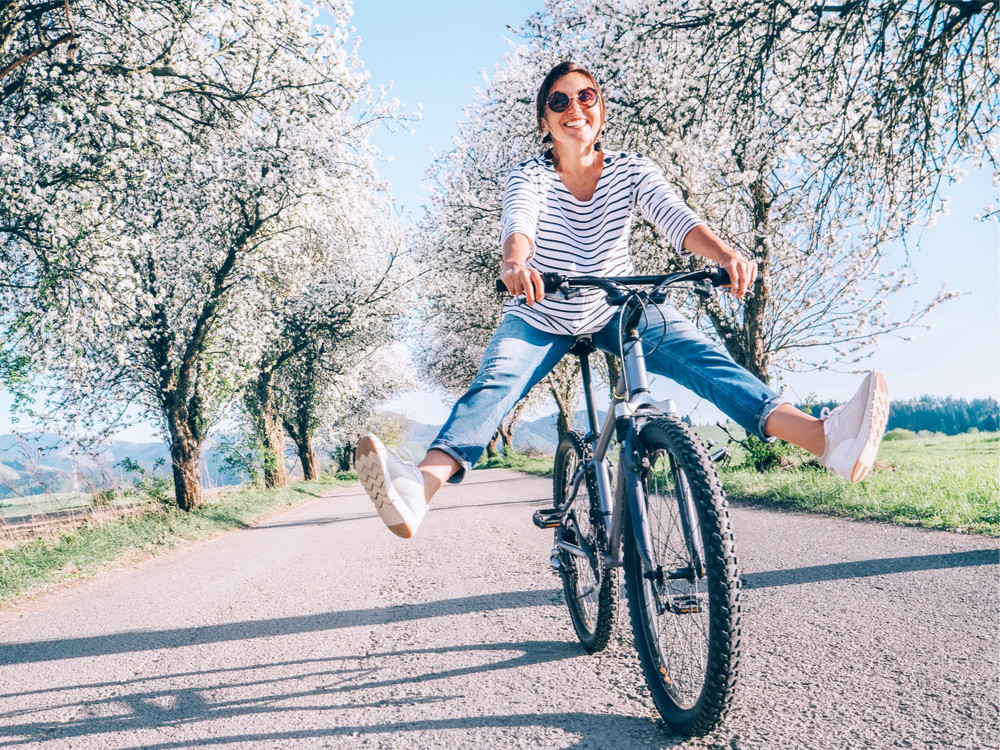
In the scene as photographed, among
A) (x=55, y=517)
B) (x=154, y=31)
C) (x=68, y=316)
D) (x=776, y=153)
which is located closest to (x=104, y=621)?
(x=68, y=316)

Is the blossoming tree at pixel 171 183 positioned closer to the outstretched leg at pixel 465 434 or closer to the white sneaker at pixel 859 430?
the outstretched leg at pixel 465 434

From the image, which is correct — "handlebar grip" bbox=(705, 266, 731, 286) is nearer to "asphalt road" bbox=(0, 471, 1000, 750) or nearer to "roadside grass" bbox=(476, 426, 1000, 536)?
"asphalt road" bbox=(0, 471, 1000, 750)

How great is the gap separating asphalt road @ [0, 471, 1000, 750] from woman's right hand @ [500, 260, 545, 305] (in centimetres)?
153

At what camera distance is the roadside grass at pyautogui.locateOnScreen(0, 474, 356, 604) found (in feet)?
21.2

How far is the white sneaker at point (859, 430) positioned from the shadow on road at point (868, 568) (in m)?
1.98

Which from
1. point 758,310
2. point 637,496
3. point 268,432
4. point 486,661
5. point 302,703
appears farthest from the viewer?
point 268,432

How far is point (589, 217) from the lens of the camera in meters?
3.07

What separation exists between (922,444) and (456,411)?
77.0 feet

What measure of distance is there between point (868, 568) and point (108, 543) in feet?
28.3

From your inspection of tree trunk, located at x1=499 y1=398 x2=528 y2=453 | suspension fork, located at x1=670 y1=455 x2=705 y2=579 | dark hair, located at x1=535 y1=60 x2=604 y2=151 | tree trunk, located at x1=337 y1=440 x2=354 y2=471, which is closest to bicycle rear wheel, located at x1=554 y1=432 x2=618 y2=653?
suspension fork, located at x1=670 y1=455 x2=705 y2=579

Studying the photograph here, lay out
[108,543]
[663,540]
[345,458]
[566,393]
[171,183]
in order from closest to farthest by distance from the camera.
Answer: [663,540]
[108,543]
[171,183]
[566,393]
[345,458]

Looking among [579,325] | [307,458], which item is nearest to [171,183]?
[579,325]

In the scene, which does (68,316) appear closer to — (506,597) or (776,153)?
(506,597)

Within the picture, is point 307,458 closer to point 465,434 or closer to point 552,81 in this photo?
point 552,81
